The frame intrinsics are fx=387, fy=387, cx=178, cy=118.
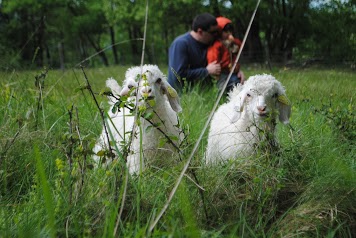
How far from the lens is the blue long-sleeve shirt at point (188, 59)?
17.7 ft

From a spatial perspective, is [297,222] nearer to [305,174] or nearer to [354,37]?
[305,174]

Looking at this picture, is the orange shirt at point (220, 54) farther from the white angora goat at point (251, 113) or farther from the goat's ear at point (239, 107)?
the goat's ear at point (239, 107)

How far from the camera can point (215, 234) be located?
1489mm

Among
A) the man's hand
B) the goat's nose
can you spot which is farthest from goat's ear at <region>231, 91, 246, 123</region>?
the man's hand

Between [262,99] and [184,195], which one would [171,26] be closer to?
[262,99]

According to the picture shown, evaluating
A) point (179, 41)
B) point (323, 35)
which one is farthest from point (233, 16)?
point (323, 35)

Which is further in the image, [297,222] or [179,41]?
[179,41]

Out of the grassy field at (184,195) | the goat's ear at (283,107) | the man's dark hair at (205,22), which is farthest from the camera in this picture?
the man's dark hair at (205,22)

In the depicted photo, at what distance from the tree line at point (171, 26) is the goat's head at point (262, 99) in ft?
3.16

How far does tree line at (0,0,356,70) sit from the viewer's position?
3535mm

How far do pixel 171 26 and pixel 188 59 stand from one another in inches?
670

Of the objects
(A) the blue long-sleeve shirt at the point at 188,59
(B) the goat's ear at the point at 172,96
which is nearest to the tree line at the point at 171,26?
(B) the goat's ear at the point at 172,96

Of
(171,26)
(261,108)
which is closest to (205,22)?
(261,108)

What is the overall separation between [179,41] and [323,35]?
2088 mm
